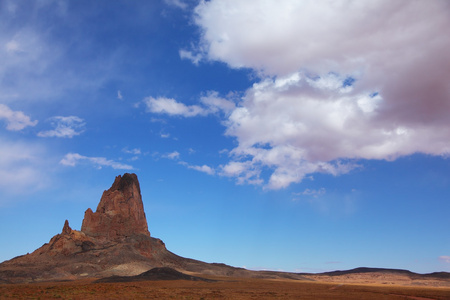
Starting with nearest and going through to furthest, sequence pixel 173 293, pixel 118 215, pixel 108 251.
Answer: pixel 173 293 < pixel 108 251 < pixel 118 215

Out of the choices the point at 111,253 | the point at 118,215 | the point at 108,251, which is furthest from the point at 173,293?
the point at 118,215

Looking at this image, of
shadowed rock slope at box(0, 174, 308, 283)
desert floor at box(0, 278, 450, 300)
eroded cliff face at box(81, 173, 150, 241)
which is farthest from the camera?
eroded cliff face at box(81, 173, 150, 241)

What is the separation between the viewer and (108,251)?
12100cm

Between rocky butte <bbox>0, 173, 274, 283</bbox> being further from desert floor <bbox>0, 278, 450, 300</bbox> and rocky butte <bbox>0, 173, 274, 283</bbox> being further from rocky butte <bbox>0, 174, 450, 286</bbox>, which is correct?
desert floor <bbox>0, 278, 450, 300</bbox>

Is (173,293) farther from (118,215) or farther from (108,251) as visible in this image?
(118,215)

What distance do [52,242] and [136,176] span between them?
4572 centimetres

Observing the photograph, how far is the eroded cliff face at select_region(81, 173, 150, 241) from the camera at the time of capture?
13700 cm

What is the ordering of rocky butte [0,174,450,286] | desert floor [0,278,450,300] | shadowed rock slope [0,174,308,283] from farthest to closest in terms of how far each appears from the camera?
shadowed rock slope [0,174,308,283]
rocky butte [0,174,450,286]
desert floor [0,278,450,300]

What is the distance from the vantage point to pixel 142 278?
78.0 meters

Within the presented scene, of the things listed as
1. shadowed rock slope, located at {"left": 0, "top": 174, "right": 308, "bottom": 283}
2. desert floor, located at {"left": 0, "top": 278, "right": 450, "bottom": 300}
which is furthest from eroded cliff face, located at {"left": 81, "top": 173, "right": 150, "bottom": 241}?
desert floor, located at {"left": 0, "top": 278, "right": 450, "bottom": 300}

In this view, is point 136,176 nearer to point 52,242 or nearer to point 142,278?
point 52,242

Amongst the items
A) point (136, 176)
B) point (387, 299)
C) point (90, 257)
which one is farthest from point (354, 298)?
point (136, 176)

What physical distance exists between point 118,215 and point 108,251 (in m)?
22.1

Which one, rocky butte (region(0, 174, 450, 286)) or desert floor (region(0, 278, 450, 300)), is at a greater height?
rocky butte (region(0, 174, 450, 286))
